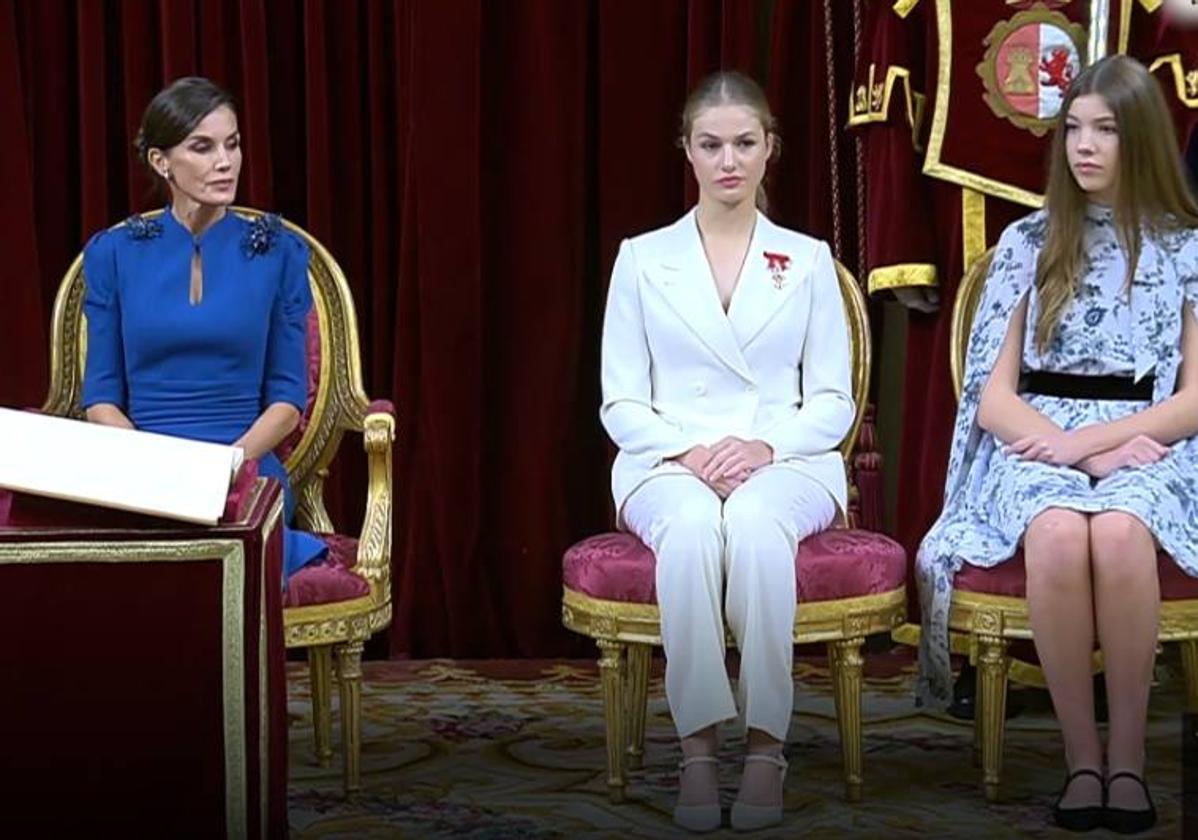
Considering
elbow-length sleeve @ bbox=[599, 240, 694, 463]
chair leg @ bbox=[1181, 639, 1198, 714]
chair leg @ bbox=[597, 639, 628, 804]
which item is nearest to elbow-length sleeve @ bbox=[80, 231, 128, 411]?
elbow-length sleeve @ bbox=[599, 240, 694, 463]

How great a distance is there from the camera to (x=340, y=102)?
464cm

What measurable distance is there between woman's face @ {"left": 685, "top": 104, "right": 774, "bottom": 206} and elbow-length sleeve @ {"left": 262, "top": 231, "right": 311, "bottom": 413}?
2.48ft

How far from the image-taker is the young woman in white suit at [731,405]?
131 inches

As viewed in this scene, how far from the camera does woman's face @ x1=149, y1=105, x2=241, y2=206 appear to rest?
11.6ft

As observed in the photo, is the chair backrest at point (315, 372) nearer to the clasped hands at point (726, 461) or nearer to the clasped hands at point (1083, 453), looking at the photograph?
the clasped hands at point (726, 461)

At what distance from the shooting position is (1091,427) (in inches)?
138

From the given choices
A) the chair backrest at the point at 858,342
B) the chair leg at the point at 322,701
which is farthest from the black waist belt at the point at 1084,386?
the chair leg at the point at 322,701

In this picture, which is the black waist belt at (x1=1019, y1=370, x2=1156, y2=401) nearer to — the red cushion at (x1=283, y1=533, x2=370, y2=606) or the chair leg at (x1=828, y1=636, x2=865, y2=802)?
the chair leg at (x1=828, y1=636, x2=865, y2=802)

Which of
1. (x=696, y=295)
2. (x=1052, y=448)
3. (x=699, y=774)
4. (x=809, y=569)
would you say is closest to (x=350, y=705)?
(x=699, y=774)

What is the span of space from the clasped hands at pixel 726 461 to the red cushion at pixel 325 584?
2.00 feet

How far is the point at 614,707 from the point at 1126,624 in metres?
0.86

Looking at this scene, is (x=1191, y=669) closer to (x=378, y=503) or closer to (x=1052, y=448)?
(x=1052, y=448)

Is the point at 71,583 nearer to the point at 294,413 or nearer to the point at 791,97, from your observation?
the point at 294,413

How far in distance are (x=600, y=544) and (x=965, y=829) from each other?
0.77m
